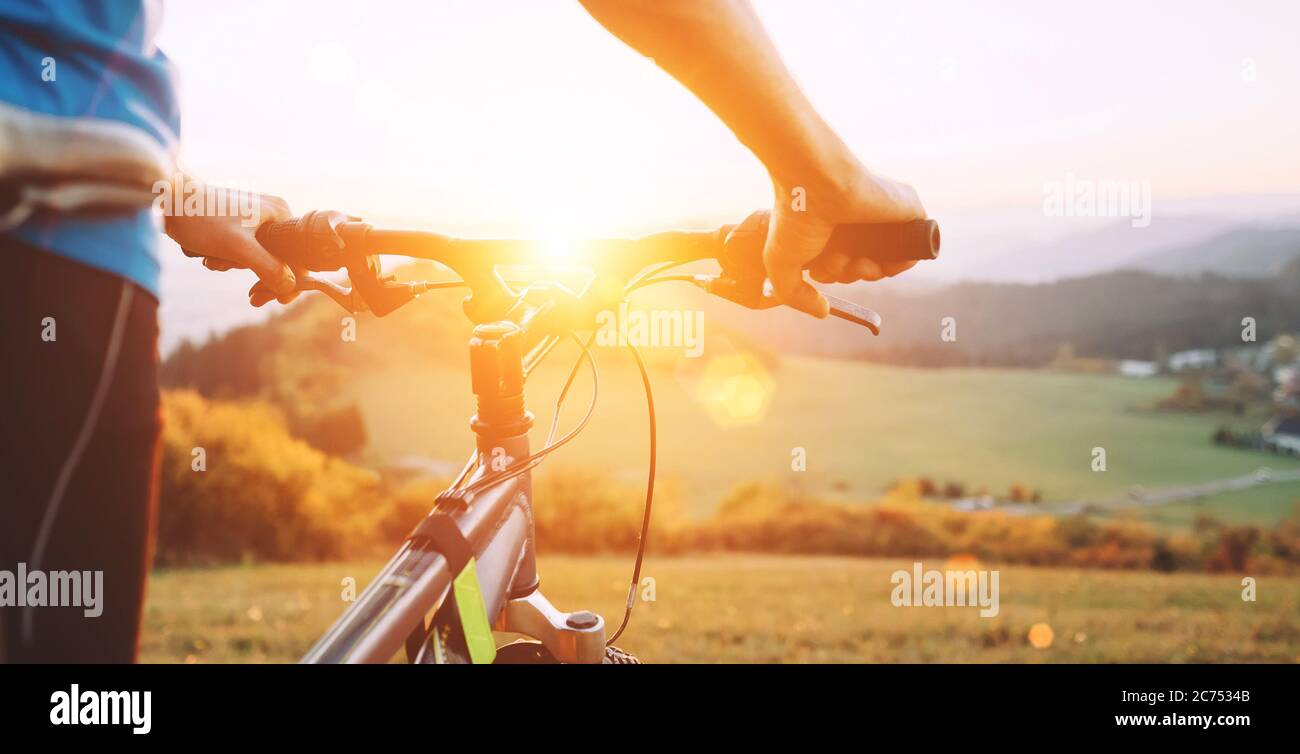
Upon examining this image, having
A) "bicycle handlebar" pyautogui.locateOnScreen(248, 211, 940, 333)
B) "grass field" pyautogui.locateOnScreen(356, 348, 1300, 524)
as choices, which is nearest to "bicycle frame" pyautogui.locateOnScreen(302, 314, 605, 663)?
"bicycle handlebar" pyautogui.locateOnScreen(248, 211, 940, 333)

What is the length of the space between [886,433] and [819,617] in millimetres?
3568

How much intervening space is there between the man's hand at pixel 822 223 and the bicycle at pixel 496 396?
0.09 feet

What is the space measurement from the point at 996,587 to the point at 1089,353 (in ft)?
14.4

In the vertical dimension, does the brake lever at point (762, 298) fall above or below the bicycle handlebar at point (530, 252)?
below

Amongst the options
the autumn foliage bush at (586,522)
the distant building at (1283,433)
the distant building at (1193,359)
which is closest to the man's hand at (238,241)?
the autumn foliage bush at (586,522)

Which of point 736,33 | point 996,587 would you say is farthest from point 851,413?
point 736,33

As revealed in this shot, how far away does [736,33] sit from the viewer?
870 mm

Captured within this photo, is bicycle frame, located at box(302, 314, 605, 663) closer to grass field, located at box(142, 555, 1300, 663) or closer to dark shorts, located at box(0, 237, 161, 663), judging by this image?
dark shorts, located at box(0, 237, 161, 663)

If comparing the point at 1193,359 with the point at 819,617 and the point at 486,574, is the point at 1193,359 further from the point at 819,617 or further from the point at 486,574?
the point at 486,574

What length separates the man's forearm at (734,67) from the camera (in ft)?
2.83

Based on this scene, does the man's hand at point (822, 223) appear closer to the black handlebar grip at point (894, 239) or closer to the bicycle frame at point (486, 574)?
the black handlebar grip at point (894, 239)

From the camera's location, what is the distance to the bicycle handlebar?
1.08 metres
